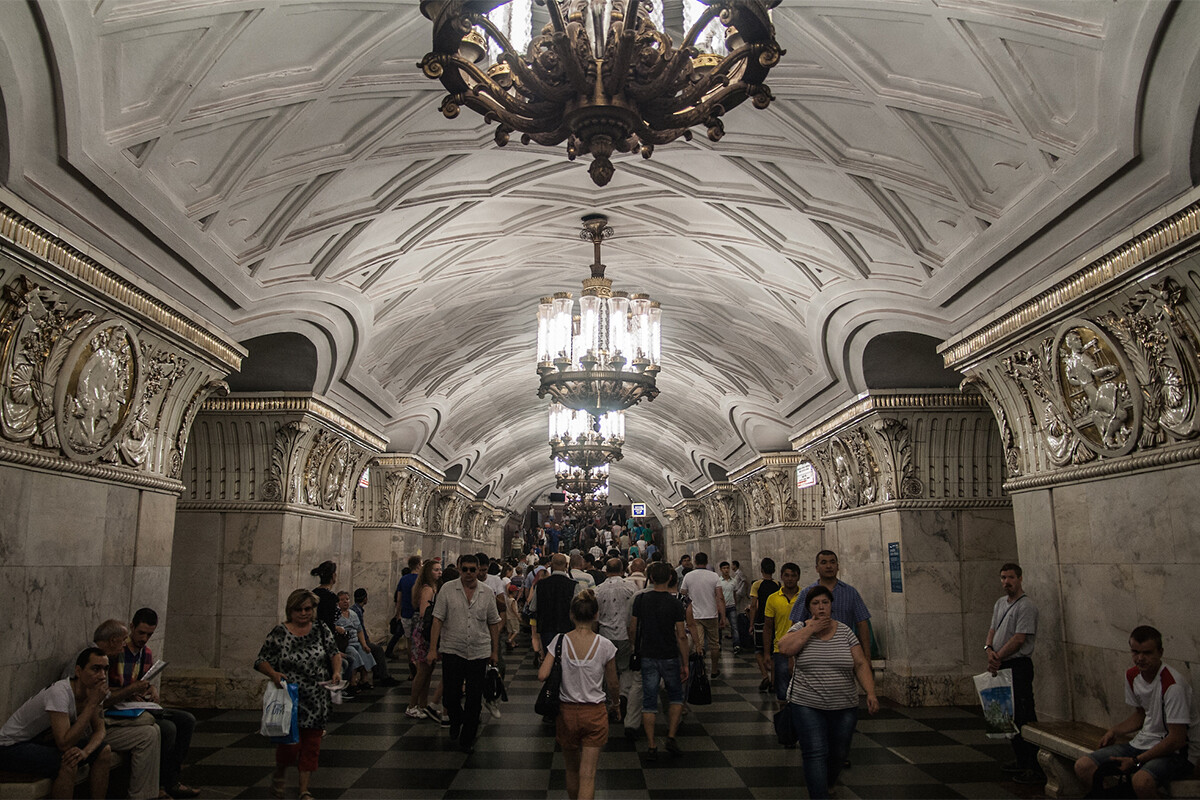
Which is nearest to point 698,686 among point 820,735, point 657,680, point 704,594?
point 657,680

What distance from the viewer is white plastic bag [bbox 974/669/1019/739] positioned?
220 inches

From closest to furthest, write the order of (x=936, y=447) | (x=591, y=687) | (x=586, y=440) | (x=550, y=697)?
(x=591, y=687) → (x=550, y=697) → (x=936, y=447) → (x=586, y=440)

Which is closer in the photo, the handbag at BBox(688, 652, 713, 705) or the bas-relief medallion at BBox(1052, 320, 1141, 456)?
the bas-relief medallion at BBox(1052, 320, 1141, 456)

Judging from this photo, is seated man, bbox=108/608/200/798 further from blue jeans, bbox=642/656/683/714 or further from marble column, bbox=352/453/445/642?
marble column, bbox=352/453/445/642

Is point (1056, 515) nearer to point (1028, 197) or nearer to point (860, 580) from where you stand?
point (1028, 197)

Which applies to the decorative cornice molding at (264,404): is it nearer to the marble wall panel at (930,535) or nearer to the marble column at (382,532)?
the marble column at (382,532)

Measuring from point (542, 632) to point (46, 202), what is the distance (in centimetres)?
531

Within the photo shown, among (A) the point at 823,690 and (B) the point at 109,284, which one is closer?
(A) the point at 823,690

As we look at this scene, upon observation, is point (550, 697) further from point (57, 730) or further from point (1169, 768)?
point (1169, 768)

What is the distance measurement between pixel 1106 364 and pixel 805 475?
9.32 metres

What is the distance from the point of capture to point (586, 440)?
1304 centimetres

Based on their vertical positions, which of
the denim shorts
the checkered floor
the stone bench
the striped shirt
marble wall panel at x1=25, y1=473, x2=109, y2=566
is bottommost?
the checkered floor

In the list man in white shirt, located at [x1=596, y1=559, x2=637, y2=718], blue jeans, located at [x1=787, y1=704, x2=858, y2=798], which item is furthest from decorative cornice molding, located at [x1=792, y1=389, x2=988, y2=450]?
blue jeans, located at [x1=787, y1=704, x2=858, y2=798]

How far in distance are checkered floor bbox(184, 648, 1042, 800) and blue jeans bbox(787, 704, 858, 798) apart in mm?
1104
